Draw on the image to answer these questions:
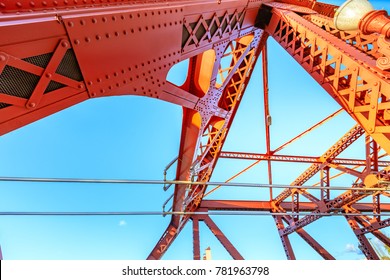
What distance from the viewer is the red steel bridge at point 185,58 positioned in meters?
3.27

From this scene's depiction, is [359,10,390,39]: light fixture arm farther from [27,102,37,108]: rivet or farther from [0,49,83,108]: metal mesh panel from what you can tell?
[27,102,37,108]: rivet

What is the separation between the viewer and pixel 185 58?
20.2 ft

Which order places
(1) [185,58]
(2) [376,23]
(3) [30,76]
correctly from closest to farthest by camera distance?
(2) [376,23], (3) [30,76], (1) [185,58]

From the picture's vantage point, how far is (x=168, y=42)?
5.30 meters

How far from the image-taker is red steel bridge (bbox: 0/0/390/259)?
327 cm

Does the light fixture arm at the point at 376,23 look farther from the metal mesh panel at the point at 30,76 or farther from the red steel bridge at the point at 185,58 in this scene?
the metal mesh panel at the point at 30,76

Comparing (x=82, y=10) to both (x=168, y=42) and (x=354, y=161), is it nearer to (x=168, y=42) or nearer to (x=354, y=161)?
(x=168, y=42)

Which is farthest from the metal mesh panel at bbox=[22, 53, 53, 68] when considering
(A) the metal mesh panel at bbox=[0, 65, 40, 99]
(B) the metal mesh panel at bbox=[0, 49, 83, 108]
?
(A) the metal mesh panel at bbox=[0, 65, 40, 99]

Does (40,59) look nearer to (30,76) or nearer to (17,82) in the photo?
(30,76)

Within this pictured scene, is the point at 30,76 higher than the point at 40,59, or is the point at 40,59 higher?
the point at 40,59

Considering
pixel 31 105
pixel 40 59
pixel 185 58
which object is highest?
pixel 185 58

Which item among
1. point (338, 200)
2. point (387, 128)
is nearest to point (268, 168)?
point (338, 200)

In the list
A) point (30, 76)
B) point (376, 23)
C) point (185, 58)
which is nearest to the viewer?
point (376, 23)

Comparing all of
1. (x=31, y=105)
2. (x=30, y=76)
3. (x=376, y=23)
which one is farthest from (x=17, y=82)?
(x=376, y=23)
